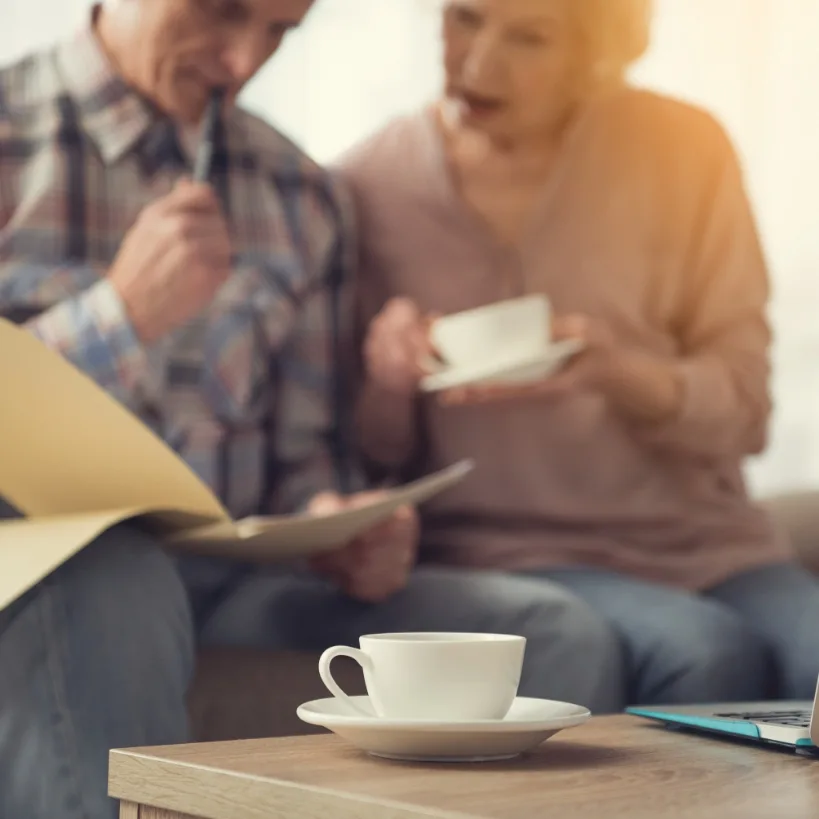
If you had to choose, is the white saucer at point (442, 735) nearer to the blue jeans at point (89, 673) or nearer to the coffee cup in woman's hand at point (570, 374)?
the blue jeans at point (89, 673)

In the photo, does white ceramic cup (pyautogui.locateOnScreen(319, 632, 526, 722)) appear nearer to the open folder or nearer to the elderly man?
the open folder

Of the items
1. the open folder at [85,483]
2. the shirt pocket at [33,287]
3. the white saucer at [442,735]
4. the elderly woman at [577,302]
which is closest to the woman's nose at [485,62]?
the elderly woman at [577,302]

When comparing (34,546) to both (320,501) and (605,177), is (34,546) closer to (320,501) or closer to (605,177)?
(320,501)

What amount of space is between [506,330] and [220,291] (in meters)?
0.35

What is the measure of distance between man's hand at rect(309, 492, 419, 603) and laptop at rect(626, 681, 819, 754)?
44 centimetres

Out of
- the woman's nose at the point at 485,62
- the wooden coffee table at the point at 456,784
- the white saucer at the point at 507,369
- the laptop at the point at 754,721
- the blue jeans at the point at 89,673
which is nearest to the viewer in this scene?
the wooden coffee table at the point at 456,784

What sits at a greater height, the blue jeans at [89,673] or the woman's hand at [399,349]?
the woman's hand at [399,349]

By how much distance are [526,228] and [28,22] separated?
2.36 feet

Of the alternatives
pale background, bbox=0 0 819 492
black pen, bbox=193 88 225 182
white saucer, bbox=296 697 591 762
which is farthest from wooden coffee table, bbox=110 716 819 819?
pale background, bbox=0 0 819 492

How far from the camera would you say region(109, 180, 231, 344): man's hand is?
1.26 metres

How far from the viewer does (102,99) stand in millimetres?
1370

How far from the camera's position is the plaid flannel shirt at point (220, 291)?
1.29 m

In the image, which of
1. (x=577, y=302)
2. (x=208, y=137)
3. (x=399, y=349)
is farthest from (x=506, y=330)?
(x=208, y=137)

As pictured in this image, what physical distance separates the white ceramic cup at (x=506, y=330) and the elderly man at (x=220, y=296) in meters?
0.21
